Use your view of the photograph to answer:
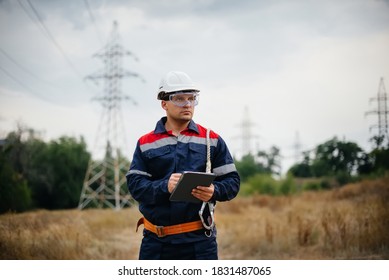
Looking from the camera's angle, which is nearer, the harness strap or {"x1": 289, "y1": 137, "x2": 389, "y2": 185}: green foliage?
the harness strap

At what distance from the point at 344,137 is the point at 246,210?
11.0 ft

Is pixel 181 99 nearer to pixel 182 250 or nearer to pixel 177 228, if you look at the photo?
pixel 177 228

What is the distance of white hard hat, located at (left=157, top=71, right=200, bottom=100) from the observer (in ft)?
7.55

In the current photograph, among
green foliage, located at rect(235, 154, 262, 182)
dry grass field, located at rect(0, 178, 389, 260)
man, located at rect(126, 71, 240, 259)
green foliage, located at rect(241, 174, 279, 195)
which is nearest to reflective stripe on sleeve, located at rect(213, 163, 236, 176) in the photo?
man, located at rect(126, 71, 240, 259)

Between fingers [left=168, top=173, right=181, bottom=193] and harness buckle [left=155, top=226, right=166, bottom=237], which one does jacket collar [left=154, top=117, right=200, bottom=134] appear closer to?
fingers [left=168, top=173, right=181, bottom=193]

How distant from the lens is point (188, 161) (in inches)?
87.9

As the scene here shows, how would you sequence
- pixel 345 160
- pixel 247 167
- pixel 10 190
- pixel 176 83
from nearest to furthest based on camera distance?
pixel 176 83 → pixel 10 190 → pixel 345 160 → pixel 247 167

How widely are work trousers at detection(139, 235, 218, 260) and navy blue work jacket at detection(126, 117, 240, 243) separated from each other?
0.12 ft

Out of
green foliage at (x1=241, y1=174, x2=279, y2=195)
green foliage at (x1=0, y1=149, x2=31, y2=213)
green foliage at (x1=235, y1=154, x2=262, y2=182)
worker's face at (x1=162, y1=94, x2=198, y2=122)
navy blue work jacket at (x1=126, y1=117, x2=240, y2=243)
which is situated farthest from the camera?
green foliage at (x1=235, y1=154, x2=262, y2=182)

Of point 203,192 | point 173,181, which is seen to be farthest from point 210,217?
point 173,181

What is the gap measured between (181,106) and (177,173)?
1.18 ft

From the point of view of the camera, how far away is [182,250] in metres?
2.20

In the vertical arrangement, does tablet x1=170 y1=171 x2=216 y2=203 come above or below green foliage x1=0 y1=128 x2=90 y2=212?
below
